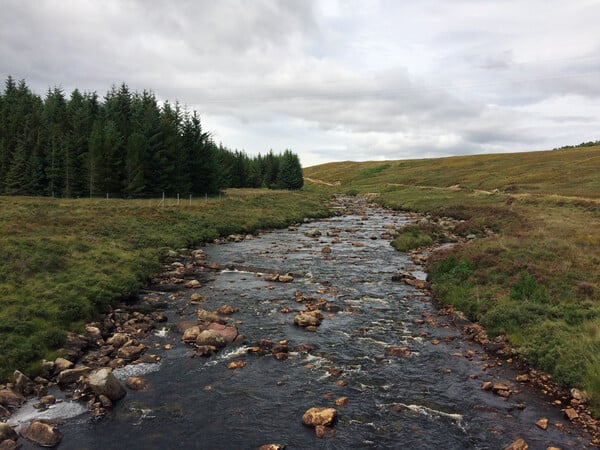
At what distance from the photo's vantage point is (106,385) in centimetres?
1465

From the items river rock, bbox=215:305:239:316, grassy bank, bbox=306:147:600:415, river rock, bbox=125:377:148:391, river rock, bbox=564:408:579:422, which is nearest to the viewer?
river rock, bbox=564:408:579:422

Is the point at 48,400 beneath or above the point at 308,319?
beneath

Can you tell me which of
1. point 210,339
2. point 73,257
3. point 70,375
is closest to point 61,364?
point 70,375

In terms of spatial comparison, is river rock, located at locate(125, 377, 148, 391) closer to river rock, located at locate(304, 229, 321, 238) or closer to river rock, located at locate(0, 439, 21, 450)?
river rock, located at locate(0, 439, 21, 450)

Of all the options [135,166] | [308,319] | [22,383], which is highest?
[135,166]

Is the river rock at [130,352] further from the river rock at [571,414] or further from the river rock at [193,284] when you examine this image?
the river rock at [571,414]

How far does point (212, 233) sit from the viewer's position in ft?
159

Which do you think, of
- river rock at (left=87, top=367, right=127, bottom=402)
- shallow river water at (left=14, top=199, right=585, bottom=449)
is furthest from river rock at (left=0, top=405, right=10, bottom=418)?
river rock at (left=87, top=367, right=127, bottom=402)

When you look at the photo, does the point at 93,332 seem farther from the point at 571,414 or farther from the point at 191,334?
the point at 571,414

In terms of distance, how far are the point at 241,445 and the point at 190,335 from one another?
857 cm

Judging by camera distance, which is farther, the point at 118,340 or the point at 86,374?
the point at 118,340

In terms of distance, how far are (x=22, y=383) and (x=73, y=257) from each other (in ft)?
50.7

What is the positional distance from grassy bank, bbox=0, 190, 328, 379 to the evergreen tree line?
20478mm

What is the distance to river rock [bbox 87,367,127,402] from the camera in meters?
14.6
